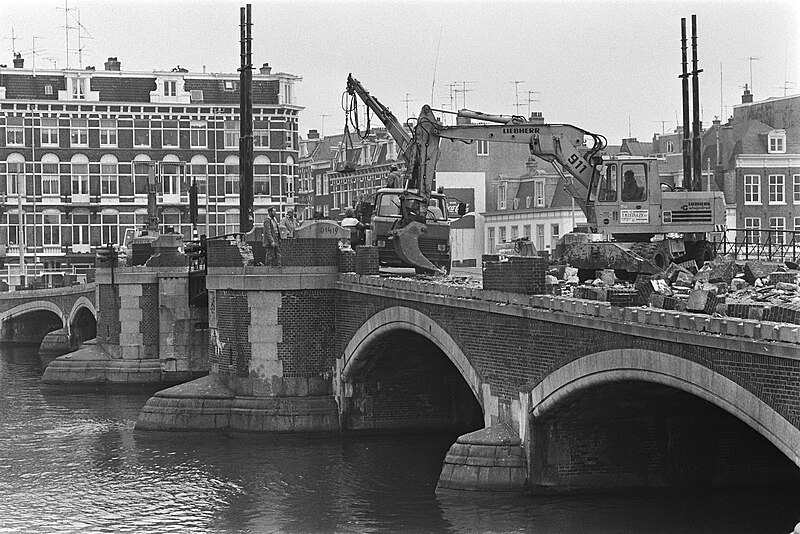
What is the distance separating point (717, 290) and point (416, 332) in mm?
12085

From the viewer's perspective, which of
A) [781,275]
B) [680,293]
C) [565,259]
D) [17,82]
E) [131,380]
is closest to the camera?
[680,293]

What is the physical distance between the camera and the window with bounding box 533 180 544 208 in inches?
3194

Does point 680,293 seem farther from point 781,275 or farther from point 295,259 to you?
point 295,259

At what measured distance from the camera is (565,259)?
3894cm

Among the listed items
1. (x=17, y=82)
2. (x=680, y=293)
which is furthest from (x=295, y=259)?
(x=17, y=82)

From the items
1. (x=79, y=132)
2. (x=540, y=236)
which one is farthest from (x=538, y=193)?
(x=79, y=132)

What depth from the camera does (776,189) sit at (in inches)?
2719

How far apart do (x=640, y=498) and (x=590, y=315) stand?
4.93 meters

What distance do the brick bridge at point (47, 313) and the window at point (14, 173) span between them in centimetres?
1132

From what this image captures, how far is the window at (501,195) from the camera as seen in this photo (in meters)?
86.2

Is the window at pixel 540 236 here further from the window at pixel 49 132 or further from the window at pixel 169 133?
the window at pixel 49 132

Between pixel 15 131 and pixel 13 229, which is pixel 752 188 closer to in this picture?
pixel 15 131

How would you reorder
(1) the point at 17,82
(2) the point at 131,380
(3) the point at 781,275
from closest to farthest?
1. (3) the point at 781,275
2. (2) the point at 131,380
3. (1) the point at 17,82

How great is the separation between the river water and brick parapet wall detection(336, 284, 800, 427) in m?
2.81
